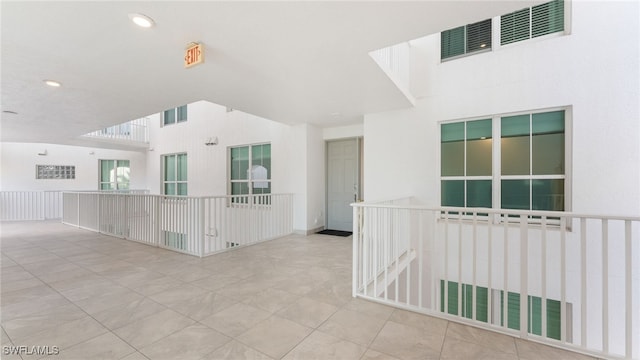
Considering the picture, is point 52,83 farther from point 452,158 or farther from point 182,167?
point 452,158

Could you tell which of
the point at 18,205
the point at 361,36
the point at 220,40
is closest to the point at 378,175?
the point at 361,36

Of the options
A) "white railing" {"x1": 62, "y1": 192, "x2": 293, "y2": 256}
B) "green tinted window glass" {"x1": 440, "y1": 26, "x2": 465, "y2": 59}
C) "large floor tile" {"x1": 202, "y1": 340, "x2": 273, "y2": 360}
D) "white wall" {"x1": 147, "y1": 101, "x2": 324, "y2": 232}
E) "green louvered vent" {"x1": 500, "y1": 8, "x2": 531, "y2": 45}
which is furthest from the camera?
"white wall" {"x1": 147, "y1": 101, "x2": 324, "y2": 232}

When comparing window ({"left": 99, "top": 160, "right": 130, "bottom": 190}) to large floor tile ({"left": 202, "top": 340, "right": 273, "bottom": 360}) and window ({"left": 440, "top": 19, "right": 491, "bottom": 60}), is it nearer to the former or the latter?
large floor tile ({"left": 202, "top": 340, "right": 273, "bottom": 360})

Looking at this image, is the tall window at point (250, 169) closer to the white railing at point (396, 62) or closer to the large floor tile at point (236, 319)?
the white railing at point (396, 62)

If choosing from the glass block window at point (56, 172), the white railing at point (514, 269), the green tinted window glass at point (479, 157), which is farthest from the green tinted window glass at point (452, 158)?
the glass block window at point (56, 172)

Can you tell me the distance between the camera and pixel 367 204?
2697 millimetres

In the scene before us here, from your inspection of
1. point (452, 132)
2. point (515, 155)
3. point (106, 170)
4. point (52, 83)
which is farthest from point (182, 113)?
point (515, 155)

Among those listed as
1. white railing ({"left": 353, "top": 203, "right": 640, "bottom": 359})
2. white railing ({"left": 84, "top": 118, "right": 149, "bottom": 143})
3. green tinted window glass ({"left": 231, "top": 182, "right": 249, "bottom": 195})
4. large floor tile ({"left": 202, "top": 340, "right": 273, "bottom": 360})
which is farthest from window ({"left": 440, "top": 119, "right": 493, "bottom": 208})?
white railing ({"left": 84, "top": 118, "right": 149, "bottom": 143})

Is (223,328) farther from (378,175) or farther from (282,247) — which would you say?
(378,175)

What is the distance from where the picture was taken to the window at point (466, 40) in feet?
12.6

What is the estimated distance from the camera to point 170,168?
8727mm

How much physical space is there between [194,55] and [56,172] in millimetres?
10773

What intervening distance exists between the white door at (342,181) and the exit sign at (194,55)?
3.86 m

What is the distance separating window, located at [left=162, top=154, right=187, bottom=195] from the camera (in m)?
8.29
